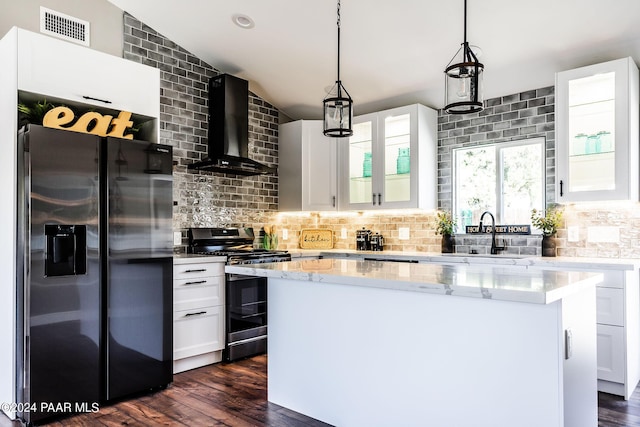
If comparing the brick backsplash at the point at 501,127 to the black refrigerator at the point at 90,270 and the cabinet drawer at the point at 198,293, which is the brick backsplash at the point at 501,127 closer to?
the cabinet drawer at the point at 198,293

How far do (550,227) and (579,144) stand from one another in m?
0.74

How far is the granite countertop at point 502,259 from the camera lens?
128 inches

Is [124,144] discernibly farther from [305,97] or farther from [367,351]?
[305,97]

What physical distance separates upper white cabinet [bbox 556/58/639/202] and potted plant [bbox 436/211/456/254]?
109 cm

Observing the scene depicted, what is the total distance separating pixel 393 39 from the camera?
389 centimetres

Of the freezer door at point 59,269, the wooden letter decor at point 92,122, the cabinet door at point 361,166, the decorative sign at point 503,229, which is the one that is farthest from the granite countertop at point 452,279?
the cabinet door at point 361,166

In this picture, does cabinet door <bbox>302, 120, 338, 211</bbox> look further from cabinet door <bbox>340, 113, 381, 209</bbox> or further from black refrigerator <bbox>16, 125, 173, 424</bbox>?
Answer: black refrigerator <bbox>16, 125, 173, 424</bbox>

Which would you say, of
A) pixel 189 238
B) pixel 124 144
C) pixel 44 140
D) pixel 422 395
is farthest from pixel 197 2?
pixel 422 395

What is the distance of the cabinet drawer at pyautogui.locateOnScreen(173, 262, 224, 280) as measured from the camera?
3.70m

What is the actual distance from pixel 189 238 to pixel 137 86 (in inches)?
60.1

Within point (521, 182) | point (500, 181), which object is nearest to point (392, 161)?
point (500, 181)

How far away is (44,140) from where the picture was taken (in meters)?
2.77

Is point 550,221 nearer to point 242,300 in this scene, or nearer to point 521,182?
point 521,182

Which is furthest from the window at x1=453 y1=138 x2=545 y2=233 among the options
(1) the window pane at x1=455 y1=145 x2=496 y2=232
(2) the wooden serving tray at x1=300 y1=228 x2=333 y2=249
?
(2) the wooden serving tray at x1=300 y1=228 x2=333 y2=249
